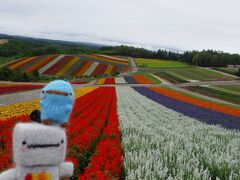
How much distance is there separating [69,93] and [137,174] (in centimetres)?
270

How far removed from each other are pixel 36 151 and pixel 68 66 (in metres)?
80.5

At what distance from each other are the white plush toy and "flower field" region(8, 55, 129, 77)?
232ft

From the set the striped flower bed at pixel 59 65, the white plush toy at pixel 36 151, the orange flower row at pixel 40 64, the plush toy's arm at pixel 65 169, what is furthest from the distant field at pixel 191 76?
the white plush toy at pixel 36 151

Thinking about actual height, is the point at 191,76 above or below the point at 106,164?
below

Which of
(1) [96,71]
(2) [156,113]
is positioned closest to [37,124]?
(2) [156,113]

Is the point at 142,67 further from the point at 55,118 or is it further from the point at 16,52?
the point at 55,118

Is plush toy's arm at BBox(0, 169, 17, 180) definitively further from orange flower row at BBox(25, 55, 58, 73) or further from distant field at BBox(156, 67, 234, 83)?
orange flower row at BBox(25, 55, 58, 73)

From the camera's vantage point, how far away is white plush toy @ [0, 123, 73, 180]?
137 inches

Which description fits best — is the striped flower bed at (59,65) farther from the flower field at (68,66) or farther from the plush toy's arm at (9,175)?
the plush toy's arm at (9,175)

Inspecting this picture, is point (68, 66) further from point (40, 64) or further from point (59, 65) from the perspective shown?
point (40, 64)

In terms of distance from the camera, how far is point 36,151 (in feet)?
11.6

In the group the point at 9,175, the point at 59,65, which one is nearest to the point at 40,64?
the point at 59,65

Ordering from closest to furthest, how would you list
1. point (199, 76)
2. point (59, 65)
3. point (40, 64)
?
point (199, 76) < point (59, 65) < point (40, 64)

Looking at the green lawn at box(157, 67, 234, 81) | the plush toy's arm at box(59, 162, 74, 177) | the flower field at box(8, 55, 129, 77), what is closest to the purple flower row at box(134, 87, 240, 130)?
the plush toy's arm at box(59, 162, 74, 177)
